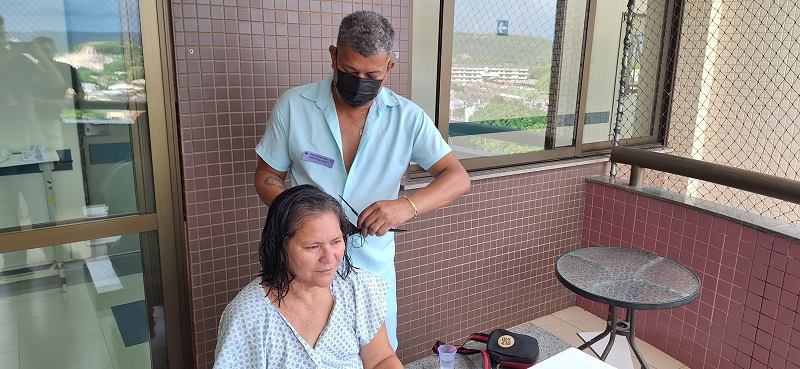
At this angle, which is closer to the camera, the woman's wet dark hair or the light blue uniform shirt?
the woman's wet dark hair

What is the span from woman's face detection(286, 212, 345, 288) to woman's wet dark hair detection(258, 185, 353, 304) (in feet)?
0.04

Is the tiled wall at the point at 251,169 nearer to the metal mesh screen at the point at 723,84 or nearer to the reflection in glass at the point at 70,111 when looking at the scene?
the reflection in glass at the point at 70,111

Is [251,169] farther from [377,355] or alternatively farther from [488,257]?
[488,257]

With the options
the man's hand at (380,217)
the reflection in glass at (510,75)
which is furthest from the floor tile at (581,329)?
the man's hand at (380,217)

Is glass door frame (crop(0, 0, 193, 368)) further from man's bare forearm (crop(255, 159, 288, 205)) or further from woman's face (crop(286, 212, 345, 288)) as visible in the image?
woman's face (crop(286, 212, 345, 288))

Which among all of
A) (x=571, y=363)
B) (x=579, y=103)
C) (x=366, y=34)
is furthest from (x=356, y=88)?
(x=579, y=103)

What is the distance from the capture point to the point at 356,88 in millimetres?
1574

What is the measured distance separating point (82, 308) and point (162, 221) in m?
0.47

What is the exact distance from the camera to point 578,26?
10.6 ft

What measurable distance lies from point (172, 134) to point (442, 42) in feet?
4.35

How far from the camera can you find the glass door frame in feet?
6.45

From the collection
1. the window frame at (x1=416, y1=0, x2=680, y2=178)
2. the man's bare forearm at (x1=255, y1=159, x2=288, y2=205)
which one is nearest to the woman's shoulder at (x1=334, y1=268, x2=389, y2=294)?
the man's bare forearm at (x1=255, y1=159, x2=288, y2=205)

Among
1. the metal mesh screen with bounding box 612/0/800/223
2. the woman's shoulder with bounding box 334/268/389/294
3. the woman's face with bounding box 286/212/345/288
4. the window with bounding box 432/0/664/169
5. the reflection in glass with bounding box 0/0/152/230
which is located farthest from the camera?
the metal mesh screen with bounding box 612/0/800/223

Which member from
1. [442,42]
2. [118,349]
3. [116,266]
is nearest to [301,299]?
[116,266]
